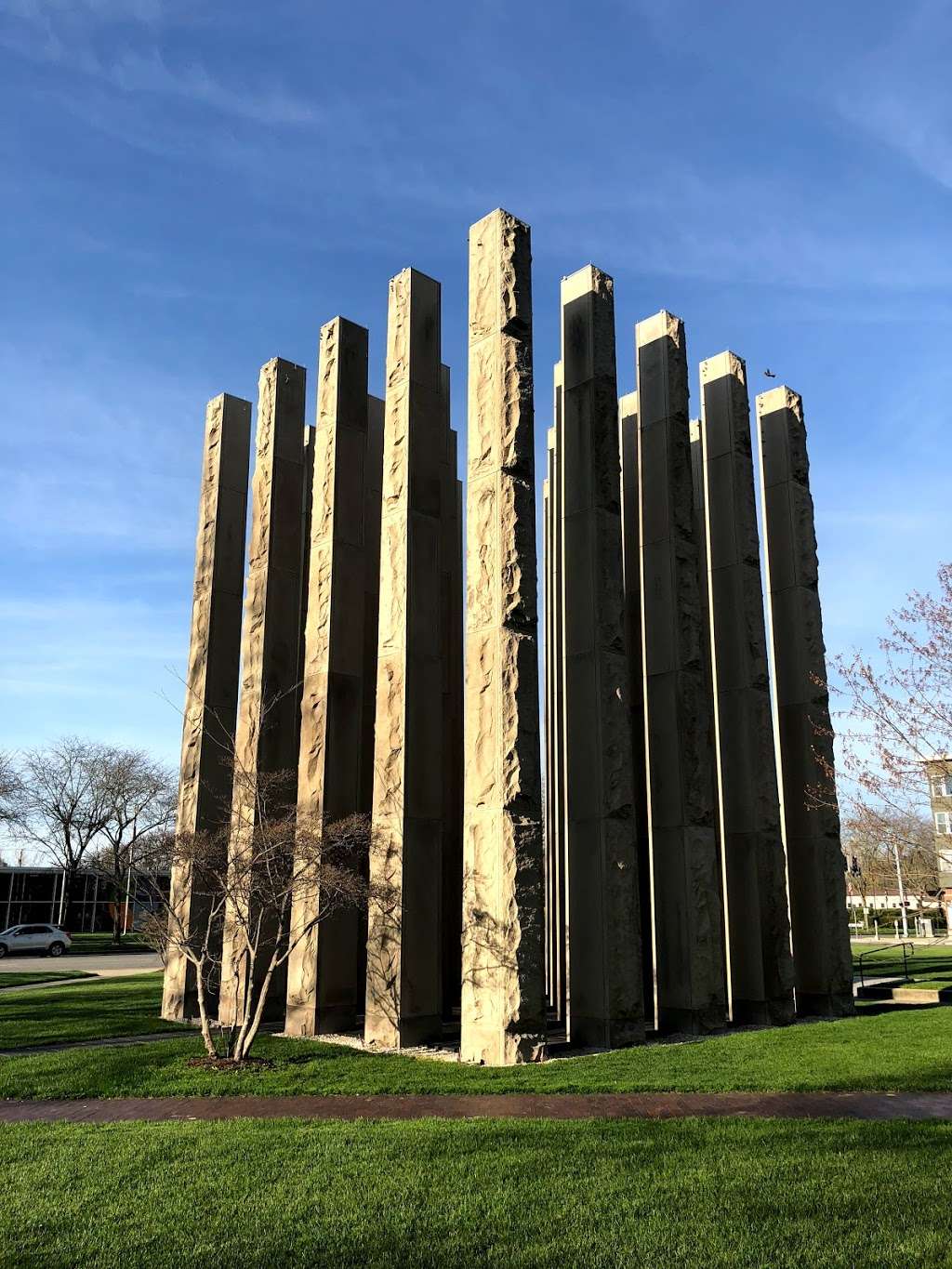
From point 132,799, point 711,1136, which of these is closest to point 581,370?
point 711,1136

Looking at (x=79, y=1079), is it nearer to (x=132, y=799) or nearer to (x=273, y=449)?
(x=273, y=449)

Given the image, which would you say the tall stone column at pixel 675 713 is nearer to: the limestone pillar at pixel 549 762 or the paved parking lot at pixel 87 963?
the limestone pillar at pixel 549 762

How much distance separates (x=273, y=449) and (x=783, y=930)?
12518mm

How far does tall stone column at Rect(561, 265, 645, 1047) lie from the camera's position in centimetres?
1309

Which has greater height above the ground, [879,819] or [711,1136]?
[879,819]

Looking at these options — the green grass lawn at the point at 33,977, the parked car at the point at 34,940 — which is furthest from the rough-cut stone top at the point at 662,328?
the parked car at the point at 34,940

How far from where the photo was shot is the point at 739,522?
17.8m

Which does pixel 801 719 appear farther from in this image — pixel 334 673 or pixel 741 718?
pixel 334 673

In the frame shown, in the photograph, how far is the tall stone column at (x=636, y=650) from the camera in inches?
693

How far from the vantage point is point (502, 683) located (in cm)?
1280

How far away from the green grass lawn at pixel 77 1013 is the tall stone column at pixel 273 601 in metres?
1.78

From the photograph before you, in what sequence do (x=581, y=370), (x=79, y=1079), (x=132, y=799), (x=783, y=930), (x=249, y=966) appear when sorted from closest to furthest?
(x=79, y=1079) < (x=249, y=966) < (x=581, y=370) < (x=783, y=930) < (x=132, y=799)

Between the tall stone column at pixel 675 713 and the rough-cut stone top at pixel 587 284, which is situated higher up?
the rough-cut stone top at pixel 587 284

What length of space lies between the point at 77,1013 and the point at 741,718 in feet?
41.3
